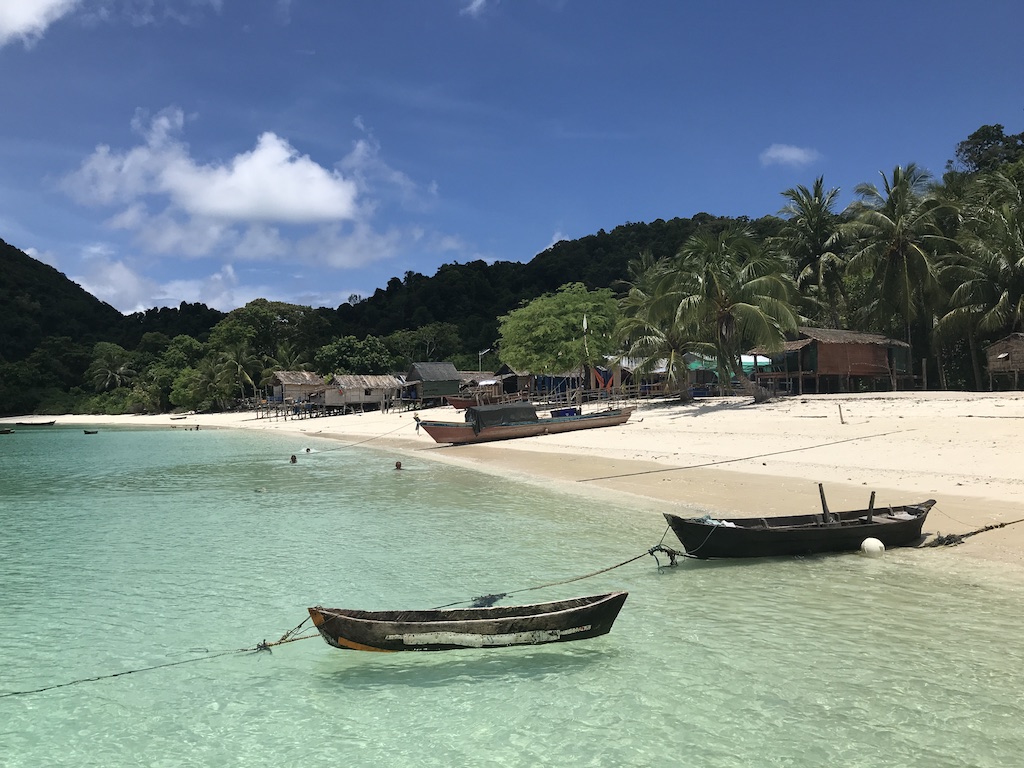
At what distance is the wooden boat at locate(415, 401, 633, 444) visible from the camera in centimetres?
2767

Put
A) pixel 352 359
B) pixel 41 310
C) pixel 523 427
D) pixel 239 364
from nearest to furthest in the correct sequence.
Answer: pixel 523 427, pixel 352 359, pixel 239 364, pixel 41 310

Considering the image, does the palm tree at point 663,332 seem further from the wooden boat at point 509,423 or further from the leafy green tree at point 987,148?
the leafy green tree at point 987,148

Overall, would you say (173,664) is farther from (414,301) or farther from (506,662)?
(414,301)

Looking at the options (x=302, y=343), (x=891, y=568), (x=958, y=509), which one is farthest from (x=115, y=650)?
(x=302, y=343)

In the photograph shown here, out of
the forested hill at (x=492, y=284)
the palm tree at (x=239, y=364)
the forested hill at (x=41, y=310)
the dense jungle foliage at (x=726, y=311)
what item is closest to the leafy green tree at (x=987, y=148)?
the dense jungle foliage at (x=726, y=311)

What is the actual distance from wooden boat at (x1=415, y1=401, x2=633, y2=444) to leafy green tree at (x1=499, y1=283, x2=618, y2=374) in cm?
862

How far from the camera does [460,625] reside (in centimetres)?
A: 618

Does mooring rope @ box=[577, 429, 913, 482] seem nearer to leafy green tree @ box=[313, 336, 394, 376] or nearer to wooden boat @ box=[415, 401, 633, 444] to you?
wooden boat @ box=[415, 401, 633, 444]

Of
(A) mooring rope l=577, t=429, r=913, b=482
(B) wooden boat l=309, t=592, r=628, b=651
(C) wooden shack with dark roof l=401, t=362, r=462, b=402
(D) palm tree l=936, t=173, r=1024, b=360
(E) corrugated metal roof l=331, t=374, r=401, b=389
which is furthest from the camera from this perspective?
(C) wooden shack with dark roof l=401, t=362, r=462, b=402

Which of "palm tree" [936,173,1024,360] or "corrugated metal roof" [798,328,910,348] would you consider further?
"corrugated metal roof" [798,328,910,348]

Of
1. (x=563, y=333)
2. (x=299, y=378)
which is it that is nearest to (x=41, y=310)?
(x=299, y=378)

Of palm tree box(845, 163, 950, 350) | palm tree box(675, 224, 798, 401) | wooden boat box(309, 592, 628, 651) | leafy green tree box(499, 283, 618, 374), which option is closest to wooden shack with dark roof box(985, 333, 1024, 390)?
palm tree box(845, 163, 950, 350)

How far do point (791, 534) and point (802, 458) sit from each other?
8.46 meters

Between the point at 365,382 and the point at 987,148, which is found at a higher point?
the point at 987,148
